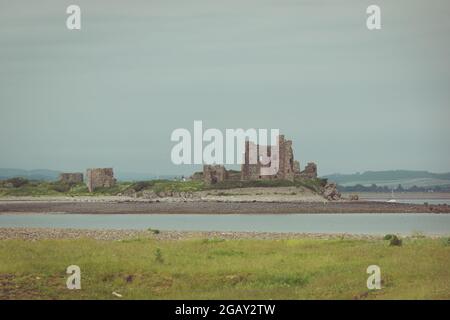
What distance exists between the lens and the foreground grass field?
31.2 metres

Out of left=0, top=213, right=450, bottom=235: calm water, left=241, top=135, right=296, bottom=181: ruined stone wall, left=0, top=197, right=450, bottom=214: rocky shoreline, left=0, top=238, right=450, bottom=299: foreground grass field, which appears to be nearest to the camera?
left=0, top=238, right=450, bottom=299: foreground grass field

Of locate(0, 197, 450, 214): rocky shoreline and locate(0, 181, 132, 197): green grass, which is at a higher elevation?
locate(0, 181, 132, 197): green grass

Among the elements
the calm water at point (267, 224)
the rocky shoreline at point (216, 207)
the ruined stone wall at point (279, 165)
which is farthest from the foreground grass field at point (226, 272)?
the ruined stone wall at point (279, 165)

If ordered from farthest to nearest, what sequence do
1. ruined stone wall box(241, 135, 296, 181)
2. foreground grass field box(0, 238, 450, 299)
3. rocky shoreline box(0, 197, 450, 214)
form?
ruined stone wall box(241, 135, 296, 181)
rocky shoreline box(0, 197, 450, 214)
foreground grass field box(0, 238, 450, 299)

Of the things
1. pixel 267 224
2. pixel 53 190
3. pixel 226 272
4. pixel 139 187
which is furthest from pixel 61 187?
pixel 226 272

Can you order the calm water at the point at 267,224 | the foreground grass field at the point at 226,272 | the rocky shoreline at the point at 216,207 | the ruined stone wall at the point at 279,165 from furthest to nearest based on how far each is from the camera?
the ruined stone wall at the point at 279,165 → the rocky shoreline at the point at 216,207 → the calm water at the point at 267,224 → the foreground grass field at the point at 226,272

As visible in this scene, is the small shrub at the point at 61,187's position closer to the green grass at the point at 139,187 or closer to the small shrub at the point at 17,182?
the green grass at the point at 139,187

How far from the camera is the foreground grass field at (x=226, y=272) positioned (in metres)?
31.2

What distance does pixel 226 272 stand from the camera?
35.2m

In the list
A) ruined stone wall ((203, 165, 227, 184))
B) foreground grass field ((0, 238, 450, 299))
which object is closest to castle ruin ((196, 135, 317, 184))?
ruined stone wall ((203, 165, 227, 184))

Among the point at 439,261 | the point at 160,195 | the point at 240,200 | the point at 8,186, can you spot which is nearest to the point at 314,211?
the point at 240,200

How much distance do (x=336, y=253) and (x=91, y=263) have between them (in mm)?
11642

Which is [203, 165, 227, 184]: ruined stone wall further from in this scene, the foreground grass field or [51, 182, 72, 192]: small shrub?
the foreground grass field

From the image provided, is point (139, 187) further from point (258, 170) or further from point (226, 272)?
point (226, 272)
